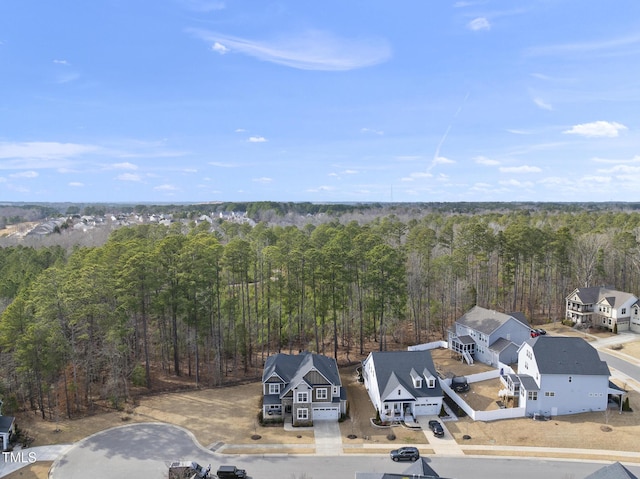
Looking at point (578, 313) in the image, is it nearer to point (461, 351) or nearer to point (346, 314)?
point (461, 351)

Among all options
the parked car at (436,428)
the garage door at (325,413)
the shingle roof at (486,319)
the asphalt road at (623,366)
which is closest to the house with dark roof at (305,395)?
the garage door at (325,413)

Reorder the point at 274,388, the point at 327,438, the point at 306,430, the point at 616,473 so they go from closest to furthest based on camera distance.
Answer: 1. the point at 616,473
2. the point at 327,438
3. the point at 306,430
4. the point at 274,388

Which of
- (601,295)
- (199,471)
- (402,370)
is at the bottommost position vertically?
(199,471)

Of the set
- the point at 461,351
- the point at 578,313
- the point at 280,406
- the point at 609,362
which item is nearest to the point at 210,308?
the point at 280,406

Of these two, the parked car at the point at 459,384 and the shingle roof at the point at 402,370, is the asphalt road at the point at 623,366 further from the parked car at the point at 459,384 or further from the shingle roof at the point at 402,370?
the shingle roof at the point at 402,370

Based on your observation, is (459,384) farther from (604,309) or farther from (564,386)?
(604,309)

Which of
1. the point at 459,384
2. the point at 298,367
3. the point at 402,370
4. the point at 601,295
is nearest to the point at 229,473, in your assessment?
the point at 298,367
